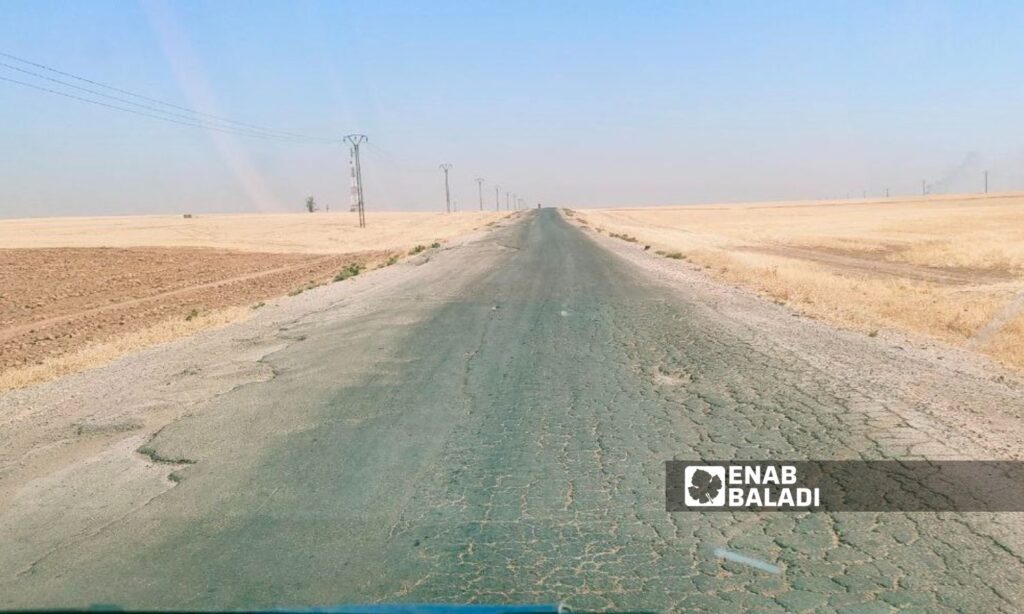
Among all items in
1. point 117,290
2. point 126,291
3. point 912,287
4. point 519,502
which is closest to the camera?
point 519,502

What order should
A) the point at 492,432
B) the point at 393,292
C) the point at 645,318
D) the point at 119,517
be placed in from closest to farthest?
the point at 119,517 → the point at 492,432 → the point at 645,318 → the point at 393,292

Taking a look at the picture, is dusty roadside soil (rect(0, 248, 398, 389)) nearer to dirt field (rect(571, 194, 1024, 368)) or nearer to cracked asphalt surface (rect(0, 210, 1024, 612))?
cracked asphalt surface (rect(0, 210, 1024, 612))

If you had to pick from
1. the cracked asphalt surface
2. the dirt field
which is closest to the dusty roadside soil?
the cracked asphalt surface

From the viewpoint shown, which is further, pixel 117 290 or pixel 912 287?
pixel 117 290

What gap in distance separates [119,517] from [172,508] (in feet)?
1.09

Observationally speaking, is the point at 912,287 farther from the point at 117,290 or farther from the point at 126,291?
the point at 117,290

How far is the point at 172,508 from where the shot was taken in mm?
5371

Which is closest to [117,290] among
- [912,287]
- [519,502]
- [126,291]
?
[126,291]

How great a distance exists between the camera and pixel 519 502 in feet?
17.1

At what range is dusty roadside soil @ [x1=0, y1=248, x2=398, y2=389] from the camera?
17.2 metres

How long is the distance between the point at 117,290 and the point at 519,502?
1074 inches

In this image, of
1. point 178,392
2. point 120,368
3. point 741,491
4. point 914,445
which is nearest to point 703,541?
point 741,491

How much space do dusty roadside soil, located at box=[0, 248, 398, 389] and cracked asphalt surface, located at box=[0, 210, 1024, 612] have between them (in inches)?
255

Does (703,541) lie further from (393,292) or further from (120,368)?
(393,292)
